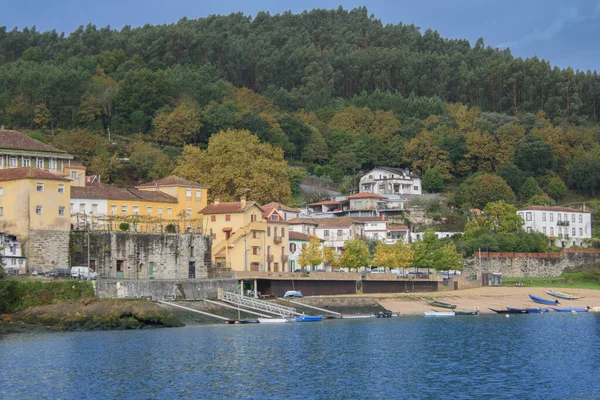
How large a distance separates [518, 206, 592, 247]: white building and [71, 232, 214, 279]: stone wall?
168ft

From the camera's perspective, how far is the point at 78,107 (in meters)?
139

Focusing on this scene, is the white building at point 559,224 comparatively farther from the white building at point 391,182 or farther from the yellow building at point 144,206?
the yellow building at point 144,206

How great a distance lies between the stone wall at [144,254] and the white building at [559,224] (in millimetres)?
51138

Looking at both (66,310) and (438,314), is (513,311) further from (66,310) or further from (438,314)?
(66,310)

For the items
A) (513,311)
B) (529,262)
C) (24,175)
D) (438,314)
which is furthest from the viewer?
(529,262)

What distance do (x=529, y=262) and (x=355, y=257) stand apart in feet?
88.8

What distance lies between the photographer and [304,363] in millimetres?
48938

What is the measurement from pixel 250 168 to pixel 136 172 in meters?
21.0

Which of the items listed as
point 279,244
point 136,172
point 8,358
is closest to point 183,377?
point 8,358

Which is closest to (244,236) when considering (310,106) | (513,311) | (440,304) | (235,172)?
(235,172)

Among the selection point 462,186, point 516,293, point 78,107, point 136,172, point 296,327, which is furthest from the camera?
point 78,107

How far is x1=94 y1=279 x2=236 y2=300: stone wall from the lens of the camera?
67625mm

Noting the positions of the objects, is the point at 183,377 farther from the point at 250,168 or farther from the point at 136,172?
the point at 136,172

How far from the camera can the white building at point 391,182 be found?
134 metres
